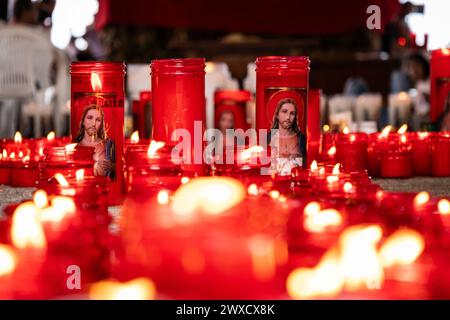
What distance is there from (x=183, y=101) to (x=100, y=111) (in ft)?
0.55

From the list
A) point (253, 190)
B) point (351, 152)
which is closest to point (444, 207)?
point (253, 190)

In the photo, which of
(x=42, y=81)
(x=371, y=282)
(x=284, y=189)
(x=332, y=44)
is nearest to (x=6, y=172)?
(x=284, y=189)

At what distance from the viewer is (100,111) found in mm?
1632

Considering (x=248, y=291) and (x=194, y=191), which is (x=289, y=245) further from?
(x=194, y=191)

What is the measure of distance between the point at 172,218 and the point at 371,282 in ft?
1.02

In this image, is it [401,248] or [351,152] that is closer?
[401,248]

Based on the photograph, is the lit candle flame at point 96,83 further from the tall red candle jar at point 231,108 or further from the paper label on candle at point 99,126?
the tall red candle jar at point 231,108

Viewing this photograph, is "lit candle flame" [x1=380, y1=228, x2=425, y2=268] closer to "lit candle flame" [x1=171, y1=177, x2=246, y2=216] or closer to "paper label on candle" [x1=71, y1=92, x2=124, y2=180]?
"lit candle flame" [x1=171, y1=177, x2=246, y2=216]

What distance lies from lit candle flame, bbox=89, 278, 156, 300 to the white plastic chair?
4.22m

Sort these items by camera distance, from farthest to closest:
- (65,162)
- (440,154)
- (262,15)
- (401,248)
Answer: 1. (262,15)
2. (440,154)
3. (65,162)
4. (401,248)

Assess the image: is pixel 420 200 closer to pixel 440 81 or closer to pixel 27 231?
pixel 27 231

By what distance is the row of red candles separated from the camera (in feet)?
2.64

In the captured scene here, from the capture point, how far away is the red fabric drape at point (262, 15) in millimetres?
5676

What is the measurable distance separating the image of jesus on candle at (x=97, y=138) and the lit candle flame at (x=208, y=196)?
14.5 inches
